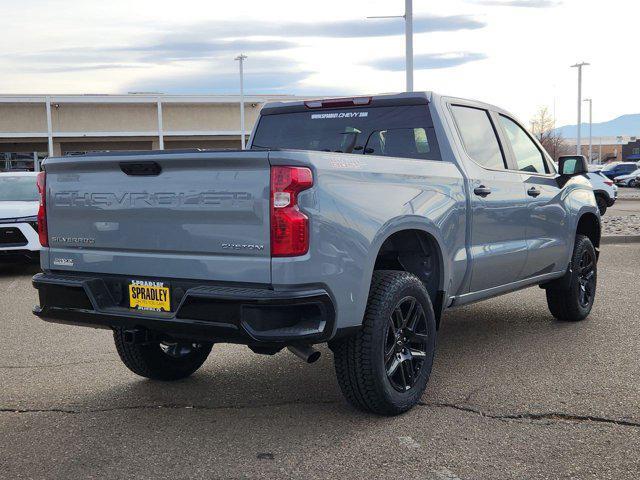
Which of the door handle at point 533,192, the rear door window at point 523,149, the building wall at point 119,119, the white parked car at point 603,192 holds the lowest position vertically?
the white parked car at point 603,192

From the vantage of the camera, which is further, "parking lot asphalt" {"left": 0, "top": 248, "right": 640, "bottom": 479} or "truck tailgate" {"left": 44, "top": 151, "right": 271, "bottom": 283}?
"truck tailgate" {"left": 44, "top": 151, "right": 271, "bottom": 283}

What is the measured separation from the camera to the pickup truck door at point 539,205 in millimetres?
6807

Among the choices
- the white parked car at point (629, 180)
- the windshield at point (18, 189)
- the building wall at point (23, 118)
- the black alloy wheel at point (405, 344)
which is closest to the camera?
the black alloy wheel at point (405, 344)

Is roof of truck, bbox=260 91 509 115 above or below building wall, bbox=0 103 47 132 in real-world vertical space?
below

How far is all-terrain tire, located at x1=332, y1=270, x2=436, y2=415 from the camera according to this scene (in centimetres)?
470

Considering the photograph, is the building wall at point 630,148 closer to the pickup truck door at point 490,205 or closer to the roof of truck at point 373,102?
the pickup truck door at point 490,205

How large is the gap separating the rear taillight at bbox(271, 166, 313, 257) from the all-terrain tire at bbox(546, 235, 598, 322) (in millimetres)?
4207

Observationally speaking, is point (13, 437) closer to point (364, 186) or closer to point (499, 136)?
point (364, 186)

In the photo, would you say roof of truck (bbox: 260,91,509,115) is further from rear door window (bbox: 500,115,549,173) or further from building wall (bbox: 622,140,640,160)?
building wall (bbox: 622,140,640,160)

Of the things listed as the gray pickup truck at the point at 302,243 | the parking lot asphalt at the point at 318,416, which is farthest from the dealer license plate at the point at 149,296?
the parking lot asphalt at the point at 318,416

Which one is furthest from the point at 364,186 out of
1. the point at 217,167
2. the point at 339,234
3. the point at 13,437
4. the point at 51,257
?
the point at 13,437

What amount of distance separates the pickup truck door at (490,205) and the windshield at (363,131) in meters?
0.31

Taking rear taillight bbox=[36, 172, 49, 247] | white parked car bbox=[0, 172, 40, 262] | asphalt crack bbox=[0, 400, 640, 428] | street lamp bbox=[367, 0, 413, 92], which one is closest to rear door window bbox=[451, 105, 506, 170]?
asphalt crack bbox=[0, 400, 640, 428]

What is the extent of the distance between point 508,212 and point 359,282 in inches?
88.5
